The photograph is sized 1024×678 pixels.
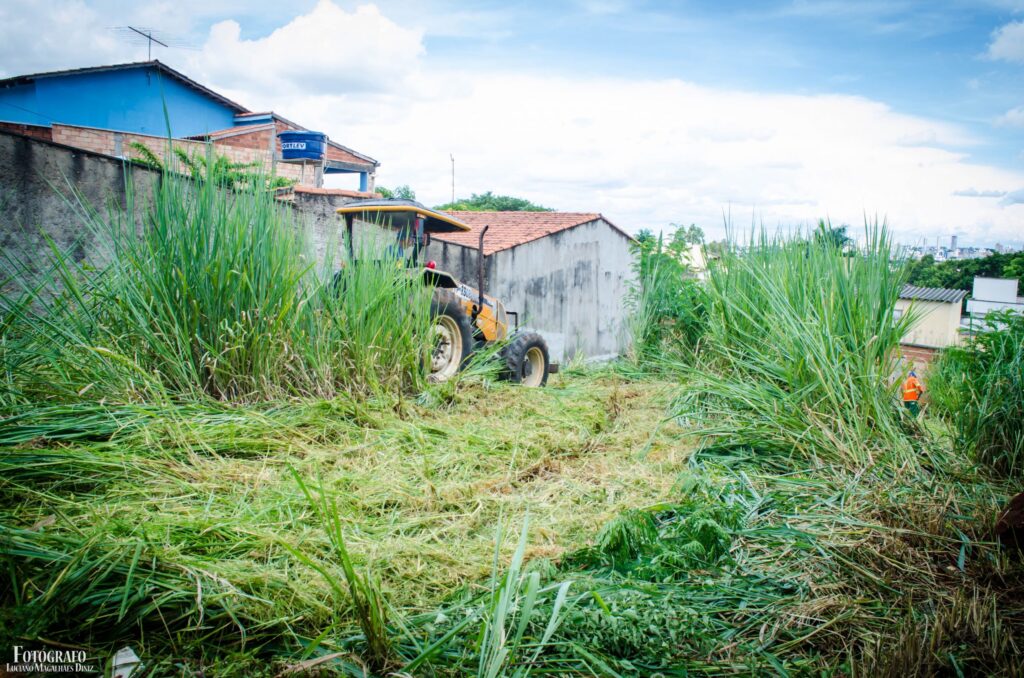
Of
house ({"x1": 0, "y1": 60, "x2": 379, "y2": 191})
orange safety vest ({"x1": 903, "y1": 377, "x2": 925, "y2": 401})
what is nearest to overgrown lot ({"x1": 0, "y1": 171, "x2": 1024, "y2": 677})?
orange safety vest ({"x1": 903, "y1": 377, "x2": 925, "y2": 401})

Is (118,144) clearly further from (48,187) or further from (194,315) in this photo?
(194,315)

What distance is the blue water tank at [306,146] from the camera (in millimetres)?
12609

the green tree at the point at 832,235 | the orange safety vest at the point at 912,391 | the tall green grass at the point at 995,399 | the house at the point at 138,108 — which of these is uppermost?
the house at the point at 138,108

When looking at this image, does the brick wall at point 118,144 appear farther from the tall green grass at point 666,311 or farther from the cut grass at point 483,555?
the cut grass at point 483,555

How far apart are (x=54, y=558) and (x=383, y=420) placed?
2.21 metres

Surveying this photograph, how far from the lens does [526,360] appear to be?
751 centimetres

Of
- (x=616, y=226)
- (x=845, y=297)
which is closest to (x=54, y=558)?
(x=845, y=297)

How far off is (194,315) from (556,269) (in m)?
9.36

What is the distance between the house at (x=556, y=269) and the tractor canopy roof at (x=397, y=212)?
3.49 meters

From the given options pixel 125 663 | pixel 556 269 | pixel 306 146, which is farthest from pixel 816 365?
pixel 306 146

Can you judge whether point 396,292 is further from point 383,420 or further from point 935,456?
point 935,456

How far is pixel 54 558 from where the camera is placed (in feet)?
5.94

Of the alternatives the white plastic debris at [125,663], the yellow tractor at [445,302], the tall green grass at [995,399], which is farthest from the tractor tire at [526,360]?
the white plastic debris at [125,663]

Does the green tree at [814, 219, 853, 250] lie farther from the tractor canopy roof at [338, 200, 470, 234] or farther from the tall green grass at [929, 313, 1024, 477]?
the tractor canopy roof at [338, 200, 470, 234]
